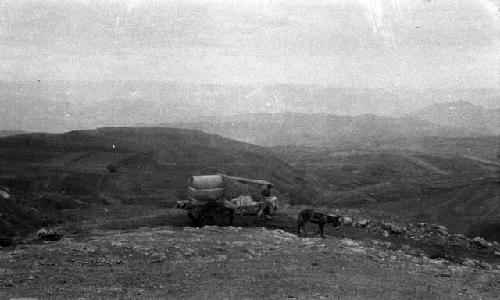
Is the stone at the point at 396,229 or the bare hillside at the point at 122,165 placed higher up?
the stone at the point at 396,229

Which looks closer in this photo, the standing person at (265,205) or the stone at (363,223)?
the stone at (363,223)

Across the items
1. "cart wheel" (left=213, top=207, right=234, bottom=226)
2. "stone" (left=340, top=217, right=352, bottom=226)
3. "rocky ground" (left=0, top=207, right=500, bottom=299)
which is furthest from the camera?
"cart wheel" (left=213, top=207, right=234, bottom=226)

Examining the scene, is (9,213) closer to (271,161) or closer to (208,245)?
(208,245)

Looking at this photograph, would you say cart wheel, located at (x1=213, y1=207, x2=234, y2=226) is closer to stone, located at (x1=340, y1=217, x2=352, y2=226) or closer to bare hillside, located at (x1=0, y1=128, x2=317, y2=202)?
stone, located at (x1=340, y1=217, x2=352, y2=226)

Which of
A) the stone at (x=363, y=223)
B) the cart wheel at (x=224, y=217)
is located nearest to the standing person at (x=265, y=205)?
the cart wheel at (x=224, y=217)

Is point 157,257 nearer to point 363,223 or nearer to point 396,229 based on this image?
point 363,223

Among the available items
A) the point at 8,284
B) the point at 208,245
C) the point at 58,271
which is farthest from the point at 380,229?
the point at 8,284

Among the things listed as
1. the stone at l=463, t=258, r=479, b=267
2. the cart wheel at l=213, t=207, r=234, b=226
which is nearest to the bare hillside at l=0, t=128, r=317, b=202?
the cart wheel at l=213, t=207, r=234, b=226

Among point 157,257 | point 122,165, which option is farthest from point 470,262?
point 122,165

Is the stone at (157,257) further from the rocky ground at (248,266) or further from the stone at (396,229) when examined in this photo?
the stone at (396,229)
